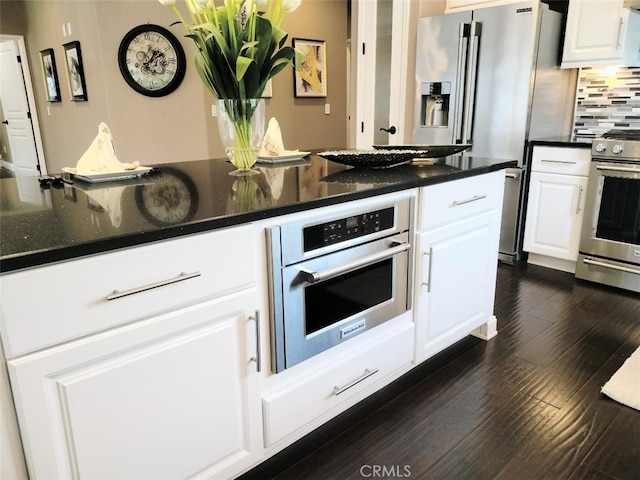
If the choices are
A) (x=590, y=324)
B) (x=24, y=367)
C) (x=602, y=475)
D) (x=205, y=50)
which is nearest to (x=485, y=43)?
(x=590, y=324)

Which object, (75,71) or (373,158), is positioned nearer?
(373,158)

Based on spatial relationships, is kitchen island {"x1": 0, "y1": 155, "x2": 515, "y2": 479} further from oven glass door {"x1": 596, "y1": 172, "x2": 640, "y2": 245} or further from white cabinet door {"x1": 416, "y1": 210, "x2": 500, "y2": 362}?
oven glass door {"x1": 596, "y1": 172, "x2": 640, "y2": 245}

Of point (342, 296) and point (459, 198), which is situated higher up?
point (459, 198)

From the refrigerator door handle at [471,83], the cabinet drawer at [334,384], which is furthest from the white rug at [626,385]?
the refrigerator door handle at [471,83]

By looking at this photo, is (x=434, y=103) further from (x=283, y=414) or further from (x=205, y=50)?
(x=283, y=414)

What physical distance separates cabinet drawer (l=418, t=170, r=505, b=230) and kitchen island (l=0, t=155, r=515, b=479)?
12 millimetres

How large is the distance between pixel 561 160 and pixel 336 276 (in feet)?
8.06

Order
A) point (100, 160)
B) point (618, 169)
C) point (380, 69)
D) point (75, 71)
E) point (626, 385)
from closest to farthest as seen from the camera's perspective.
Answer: point (100, 160) < point (626, 385) < point (618, 169) < point (380, 69) < point (75, 71)

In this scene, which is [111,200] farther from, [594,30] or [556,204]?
[594,30]

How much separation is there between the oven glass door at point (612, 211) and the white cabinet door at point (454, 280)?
1255mm

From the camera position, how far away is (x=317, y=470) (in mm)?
1549

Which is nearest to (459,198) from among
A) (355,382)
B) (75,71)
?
(355,382)

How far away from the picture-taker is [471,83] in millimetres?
3441

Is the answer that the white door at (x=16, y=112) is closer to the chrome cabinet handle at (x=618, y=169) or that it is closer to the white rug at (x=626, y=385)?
the chrome cabinet handle at (x=618, y=169)
